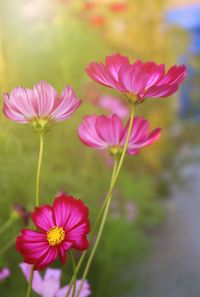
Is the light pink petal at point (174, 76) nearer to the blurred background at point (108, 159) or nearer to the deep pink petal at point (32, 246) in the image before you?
the deep pink petal at point (32, 246)

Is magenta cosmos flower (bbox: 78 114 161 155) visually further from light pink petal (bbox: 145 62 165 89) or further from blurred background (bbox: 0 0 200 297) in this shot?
blurred background (bbox: 0 0 200 297)

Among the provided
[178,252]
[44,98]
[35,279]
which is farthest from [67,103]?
[178,252]

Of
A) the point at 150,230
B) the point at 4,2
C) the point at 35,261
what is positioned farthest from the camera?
the point at 150,230

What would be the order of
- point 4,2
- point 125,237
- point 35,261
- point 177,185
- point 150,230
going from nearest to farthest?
point 35,261, point 125,237, point 4,2, point 150,230, point 177,185

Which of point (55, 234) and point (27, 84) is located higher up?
point (27, 84)

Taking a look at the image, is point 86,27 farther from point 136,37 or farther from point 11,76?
point 11,76

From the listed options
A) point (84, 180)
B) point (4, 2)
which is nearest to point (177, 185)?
point (84, 180)

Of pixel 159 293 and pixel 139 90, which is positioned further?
pixel 159 293
